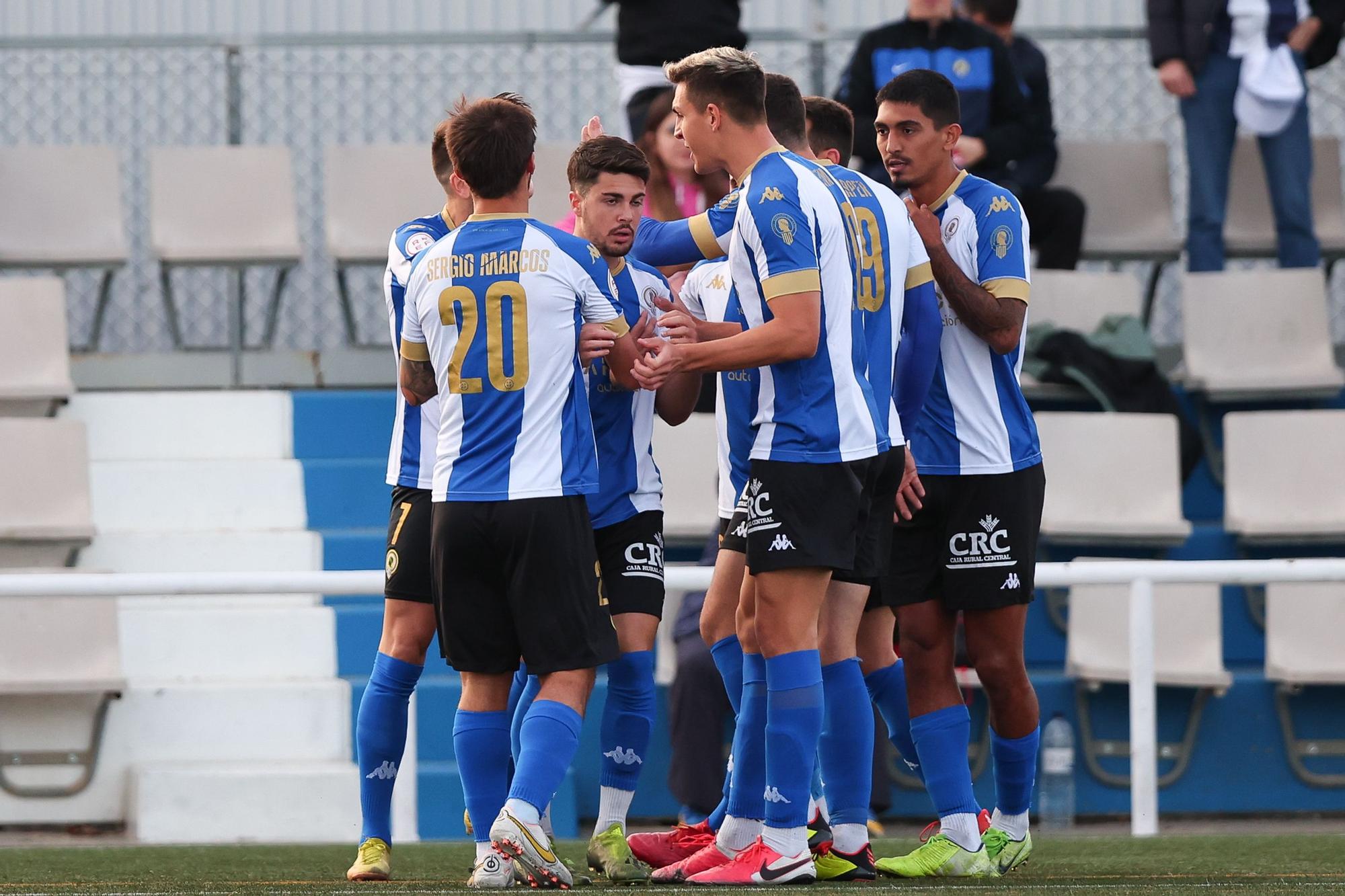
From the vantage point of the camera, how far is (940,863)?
4.61 m

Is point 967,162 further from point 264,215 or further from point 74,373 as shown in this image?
point 74,373

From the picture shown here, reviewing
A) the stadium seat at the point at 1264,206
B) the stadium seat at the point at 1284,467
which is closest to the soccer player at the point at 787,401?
the stadium seat at the point at 1284,467

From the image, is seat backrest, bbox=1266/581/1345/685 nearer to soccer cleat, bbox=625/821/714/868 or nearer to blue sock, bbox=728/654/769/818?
soccer cleat, bbox=625/821/714/868

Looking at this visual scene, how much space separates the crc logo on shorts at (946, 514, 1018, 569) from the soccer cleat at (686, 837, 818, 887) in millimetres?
938

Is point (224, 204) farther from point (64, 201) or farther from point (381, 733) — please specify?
point (381, 733)

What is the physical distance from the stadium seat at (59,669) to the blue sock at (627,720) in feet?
8.58

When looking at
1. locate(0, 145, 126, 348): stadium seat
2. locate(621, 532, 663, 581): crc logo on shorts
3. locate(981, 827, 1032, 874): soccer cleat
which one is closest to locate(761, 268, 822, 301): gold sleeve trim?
locate(621, 532, 663, 581): crc logo on shorts

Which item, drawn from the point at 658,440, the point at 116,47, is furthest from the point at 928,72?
the point at 116,47

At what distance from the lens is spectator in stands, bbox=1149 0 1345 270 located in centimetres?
835

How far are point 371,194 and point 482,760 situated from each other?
5018 millimetres

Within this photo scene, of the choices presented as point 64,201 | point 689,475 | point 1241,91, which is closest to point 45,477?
point 64,201

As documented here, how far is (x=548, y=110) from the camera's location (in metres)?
9.38

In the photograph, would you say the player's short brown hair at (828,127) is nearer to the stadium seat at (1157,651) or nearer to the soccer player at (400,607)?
the soccer player at (400,607)

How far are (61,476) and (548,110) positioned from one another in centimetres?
322
